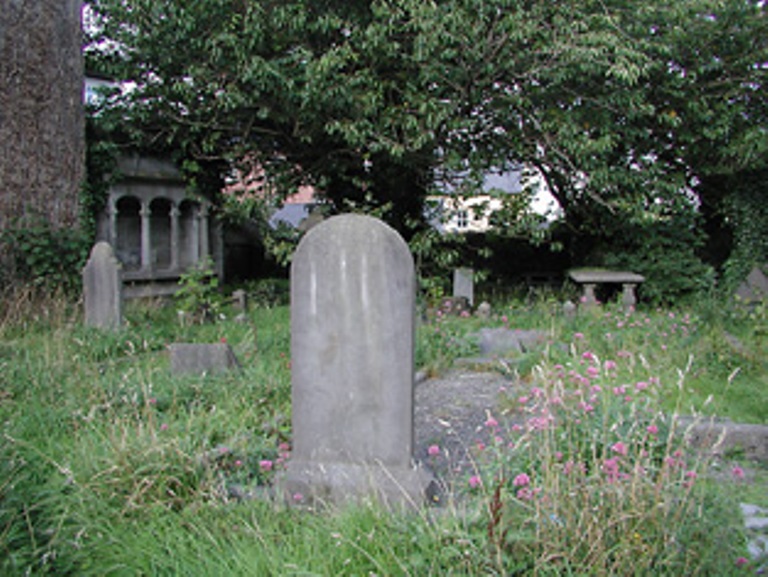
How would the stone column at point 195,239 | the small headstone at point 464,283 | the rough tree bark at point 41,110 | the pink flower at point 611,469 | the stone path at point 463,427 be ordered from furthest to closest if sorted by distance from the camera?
1. the stone column at point 195,239
2. the small headstone at point 464,283
3. the rough tree bark at point 41,110
4. the stone path at point 463,427
5. the pink flower at point 611,469

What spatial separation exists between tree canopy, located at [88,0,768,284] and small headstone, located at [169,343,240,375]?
5282mm

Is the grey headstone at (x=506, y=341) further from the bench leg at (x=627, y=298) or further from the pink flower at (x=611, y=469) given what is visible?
the pink flower at (x=611, y=469)

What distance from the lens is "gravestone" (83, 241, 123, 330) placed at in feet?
28.4

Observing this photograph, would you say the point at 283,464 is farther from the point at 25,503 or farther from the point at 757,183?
the point at 757,183

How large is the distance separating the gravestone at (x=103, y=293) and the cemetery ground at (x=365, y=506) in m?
3.00

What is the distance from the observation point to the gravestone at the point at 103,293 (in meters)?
8.66

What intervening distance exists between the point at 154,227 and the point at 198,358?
940 cm

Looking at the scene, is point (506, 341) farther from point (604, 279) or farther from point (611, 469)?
point (604, 279)

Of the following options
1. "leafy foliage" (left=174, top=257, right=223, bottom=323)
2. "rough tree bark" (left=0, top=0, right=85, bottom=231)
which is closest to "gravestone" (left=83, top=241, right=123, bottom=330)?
"leafy foliage" (left=174, top=257, right=223, bottom=323)

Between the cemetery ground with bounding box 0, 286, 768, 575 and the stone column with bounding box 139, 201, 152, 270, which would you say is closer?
the cemetery ground with bounding box 0, 286, 768, 575

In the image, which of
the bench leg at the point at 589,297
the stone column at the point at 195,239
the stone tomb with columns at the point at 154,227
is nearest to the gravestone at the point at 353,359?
the bench leg at the point at 589,297

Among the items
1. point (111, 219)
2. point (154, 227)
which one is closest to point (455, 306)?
point (111, 219)

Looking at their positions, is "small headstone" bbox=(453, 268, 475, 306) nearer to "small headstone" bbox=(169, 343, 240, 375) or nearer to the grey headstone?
the grey headstone

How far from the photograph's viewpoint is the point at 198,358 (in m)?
5.79
